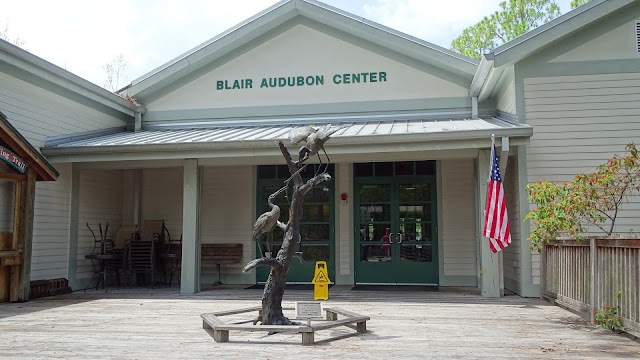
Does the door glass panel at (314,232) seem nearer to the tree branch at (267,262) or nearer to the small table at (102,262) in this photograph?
the small table at (102,262)

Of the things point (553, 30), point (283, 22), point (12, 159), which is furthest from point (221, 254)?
point (553, 30)

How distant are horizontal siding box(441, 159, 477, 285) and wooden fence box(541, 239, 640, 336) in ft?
9.69

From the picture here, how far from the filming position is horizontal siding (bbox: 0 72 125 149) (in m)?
9.35

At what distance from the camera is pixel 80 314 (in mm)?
7664

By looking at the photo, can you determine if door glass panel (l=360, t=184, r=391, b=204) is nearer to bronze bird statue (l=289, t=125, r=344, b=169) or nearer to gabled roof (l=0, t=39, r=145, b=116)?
gabled roof (l=0, t=39, r=145, b=116)

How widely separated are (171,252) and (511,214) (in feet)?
22.5

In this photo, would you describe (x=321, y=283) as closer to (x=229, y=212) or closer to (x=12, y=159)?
(x=229, y=212)

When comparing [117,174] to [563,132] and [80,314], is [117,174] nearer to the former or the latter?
[80,314]

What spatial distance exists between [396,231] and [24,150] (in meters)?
6.91

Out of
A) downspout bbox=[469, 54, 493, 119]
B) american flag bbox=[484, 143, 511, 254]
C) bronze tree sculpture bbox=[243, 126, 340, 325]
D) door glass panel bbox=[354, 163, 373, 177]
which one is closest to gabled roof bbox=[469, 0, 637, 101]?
downspout bbox=[469, 54, 493, 119]

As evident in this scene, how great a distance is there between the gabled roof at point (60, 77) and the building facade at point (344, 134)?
0.10 ft

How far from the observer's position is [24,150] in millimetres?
8742

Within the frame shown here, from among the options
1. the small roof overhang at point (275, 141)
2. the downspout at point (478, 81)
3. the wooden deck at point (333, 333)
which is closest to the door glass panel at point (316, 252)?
the small roof overhang at point (275, 141)

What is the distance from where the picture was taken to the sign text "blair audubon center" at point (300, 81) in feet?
38.6
